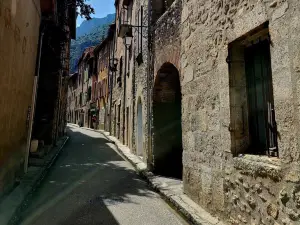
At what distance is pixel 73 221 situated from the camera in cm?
353

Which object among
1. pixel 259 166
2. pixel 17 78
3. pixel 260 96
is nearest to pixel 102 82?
pixel 17 78

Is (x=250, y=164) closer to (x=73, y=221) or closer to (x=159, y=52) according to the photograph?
(x=73, y=221)

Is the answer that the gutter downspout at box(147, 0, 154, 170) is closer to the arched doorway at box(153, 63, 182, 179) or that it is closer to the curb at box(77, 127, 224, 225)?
the arched doorway at box(153, 63, 182, 179)

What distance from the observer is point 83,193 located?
16.0 feet

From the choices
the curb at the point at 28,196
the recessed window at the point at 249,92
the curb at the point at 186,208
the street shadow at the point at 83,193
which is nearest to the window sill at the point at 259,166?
the recessed window at the point at 249,92

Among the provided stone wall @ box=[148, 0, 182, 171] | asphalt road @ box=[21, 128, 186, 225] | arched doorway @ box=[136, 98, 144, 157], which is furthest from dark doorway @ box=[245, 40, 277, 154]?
arched doorway @ box=[136, 98, 144, 157]

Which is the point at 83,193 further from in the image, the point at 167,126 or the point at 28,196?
the point at 167,126

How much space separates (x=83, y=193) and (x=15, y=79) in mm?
2376

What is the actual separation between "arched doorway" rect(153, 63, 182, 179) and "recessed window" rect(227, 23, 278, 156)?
133 inches

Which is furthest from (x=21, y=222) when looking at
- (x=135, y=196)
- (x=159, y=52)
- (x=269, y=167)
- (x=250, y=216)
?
(x=159, y=52)

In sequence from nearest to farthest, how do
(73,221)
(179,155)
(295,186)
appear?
(295,186) → (73,221) → (179,155)

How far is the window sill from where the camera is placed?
2271 millimetres

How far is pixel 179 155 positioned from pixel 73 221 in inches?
140

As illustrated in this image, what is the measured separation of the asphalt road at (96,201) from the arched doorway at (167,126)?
815 mm
